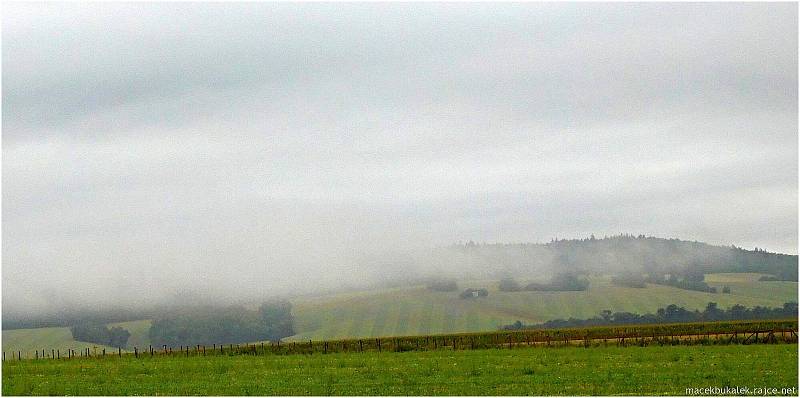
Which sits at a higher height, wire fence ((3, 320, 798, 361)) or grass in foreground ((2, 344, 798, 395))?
grass in foreground ((2, 344, 798, 395))

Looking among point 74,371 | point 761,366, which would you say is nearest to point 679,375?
point 761,366

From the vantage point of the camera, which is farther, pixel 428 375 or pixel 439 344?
pixel 439 344

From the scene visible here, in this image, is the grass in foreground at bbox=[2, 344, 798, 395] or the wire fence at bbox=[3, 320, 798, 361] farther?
the wire fence at bbox=[3, 320, 798, 361]

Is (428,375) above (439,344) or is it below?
above

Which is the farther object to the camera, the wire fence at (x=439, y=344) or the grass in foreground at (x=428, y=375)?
the wire fence at (x=439, y=344)

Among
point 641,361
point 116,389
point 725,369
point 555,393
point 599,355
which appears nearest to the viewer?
point 555,393

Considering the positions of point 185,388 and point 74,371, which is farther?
point 74,371

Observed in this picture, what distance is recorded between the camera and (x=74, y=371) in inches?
2120

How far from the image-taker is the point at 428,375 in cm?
4522

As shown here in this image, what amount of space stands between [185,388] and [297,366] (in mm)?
12161

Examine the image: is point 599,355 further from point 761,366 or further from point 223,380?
point 223,380

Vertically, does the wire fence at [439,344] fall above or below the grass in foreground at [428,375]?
below

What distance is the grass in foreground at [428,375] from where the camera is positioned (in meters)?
39.8

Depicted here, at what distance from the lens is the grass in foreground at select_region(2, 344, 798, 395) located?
39.8 meters
